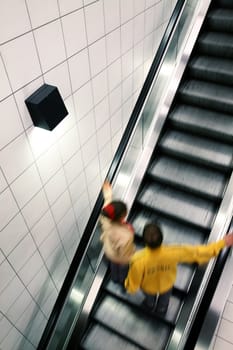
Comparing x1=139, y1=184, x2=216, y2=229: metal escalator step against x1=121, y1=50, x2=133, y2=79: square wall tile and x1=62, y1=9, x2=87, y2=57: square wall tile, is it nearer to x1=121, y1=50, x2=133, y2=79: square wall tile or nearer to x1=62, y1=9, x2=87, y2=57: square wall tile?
x1=121, y1=50, x2=133, y2=79: square wall tile

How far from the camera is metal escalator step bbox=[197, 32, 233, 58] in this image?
4020 mm

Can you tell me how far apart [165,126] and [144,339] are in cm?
246

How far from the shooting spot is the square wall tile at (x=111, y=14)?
323 cm

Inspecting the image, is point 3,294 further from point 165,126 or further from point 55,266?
point 165,126

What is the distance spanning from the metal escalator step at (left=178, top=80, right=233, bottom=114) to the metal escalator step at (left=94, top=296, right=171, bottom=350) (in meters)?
2.56

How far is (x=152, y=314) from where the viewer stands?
3295 mm

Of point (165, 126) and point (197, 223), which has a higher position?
point (165, 126)

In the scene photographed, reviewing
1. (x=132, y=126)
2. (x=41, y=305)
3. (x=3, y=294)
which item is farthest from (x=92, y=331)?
(x=132, y=126)

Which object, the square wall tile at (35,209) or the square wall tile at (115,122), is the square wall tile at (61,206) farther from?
the square wall tile at (115,122)

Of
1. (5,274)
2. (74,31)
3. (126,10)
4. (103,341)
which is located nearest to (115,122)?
(126,10)

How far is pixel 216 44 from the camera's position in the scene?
159 inches

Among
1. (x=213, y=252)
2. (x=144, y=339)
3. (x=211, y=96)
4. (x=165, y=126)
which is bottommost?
(x=144, y=339)

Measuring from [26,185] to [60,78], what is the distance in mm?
1015

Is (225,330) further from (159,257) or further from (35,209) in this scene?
(35,209)
